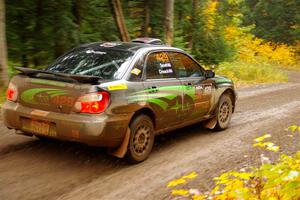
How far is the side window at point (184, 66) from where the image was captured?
6824mm

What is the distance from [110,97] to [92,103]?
0.25 meters

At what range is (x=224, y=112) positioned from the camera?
8156mm

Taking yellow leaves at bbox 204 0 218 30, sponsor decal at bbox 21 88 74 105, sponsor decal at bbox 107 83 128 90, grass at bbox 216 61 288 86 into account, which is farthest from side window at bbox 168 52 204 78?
yellow leaves at bbox 204 0 218 30

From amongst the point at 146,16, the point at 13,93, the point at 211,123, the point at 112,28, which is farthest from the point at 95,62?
the point at 146,16

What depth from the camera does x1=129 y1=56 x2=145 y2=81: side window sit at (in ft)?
19.0

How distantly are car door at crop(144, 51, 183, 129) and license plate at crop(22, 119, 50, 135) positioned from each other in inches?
57.5

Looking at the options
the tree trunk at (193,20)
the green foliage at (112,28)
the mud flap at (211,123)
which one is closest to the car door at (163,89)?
the mud flap at (211,123)

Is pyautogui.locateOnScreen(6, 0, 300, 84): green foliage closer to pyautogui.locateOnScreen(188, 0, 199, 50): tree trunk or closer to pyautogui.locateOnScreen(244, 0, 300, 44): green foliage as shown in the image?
pyautogui.locateOnScreen(188, 0, 199, 50): tree trunk

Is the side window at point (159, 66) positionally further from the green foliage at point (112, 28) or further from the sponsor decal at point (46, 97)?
the green foliage at point (112, 28)

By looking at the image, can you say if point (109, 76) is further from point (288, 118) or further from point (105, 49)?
point (288, 118)

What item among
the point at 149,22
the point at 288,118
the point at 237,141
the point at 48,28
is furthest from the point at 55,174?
the point at 149,22

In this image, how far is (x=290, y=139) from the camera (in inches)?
297

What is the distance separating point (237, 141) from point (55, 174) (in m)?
3.56

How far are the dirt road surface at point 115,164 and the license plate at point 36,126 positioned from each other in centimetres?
44
